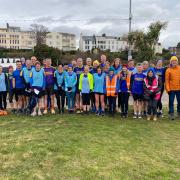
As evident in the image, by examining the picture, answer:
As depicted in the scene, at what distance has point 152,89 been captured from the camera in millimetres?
10070

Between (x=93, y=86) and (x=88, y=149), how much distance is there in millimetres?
4284

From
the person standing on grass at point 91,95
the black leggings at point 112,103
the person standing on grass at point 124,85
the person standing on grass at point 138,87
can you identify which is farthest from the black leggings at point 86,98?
the person standing on grass at point 138,87

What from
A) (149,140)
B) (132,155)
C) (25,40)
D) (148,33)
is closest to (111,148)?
(132,155)

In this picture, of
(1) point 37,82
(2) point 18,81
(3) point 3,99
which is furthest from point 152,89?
(3) point 3,99

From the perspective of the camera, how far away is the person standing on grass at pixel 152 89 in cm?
1008

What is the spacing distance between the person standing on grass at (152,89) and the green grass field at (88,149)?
0.69 m

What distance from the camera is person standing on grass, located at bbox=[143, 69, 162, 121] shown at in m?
10.1

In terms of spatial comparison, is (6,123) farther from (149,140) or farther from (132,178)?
(132,178)

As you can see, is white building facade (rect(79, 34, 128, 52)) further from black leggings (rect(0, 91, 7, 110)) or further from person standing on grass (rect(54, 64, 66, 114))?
person standing on grass (rect(54, 64, 66, 114))

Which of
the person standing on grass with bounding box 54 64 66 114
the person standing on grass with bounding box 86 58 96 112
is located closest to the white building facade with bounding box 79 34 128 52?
the person standing on grass with bounding box 86 58 96 112

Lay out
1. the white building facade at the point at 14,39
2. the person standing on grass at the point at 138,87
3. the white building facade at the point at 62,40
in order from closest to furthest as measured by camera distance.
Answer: the person standing on grass at the point at 138,87
the white building facade at the point at 14,39
the white building facade at the point at 62,40

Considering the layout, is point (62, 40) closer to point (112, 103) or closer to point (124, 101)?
point (112, 103)

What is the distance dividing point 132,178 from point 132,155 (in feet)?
3.67

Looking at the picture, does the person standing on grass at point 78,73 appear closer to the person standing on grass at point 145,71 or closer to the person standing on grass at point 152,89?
the person standing on grass at point 145,71
